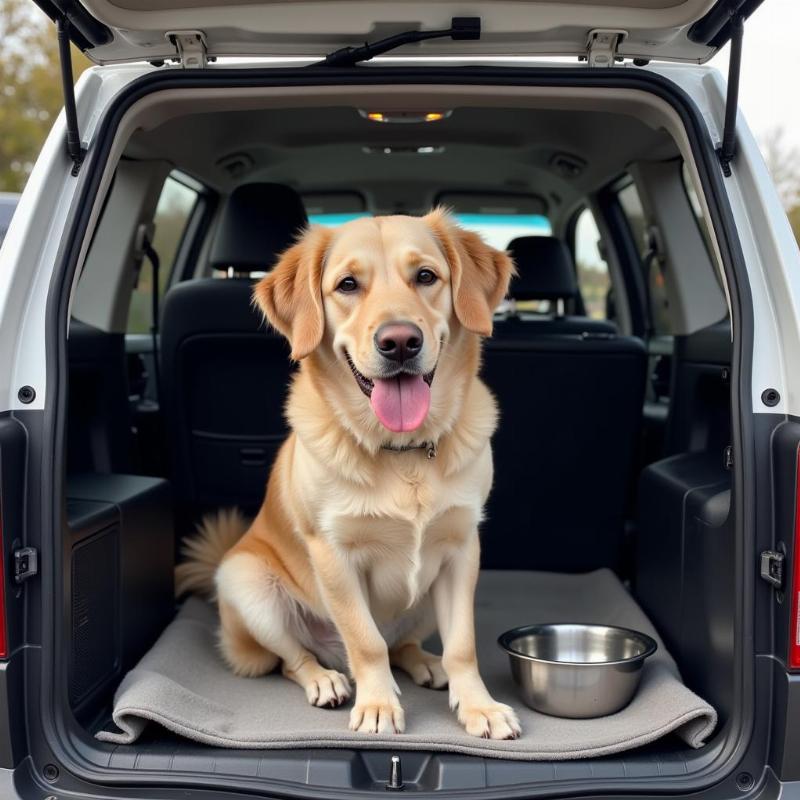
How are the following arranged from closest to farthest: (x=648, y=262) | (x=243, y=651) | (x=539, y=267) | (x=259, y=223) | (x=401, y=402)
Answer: (x=401, y=402)
(x=243, y=651)
(x=259, y=223)
(x=539, y=267)
(x=648, y=262)

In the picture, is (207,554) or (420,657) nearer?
(420,657)

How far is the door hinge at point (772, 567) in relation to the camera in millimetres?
1874

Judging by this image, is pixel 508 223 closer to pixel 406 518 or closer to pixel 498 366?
pixel 498 366

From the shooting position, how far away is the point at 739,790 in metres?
1.91

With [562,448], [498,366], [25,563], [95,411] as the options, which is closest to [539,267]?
[498,366]

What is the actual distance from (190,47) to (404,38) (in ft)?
1.78

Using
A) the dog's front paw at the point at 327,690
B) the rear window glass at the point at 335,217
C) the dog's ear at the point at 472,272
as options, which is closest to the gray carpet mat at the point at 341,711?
the dog's front paw at the point at 327,690

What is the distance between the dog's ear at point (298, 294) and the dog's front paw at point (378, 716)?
0.92m

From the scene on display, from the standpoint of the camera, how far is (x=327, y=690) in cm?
249

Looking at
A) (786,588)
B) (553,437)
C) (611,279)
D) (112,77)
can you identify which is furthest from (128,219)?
(786,588)

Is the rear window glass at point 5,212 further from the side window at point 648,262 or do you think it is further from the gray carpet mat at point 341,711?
the side window at point 648,262

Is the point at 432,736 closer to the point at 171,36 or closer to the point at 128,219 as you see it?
the point at 171,36

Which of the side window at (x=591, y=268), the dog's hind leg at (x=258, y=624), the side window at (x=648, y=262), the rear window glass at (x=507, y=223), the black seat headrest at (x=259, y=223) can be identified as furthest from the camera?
the rear window glass at (x=507, y=223)

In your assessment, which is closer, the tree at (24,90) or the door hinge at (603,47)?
the door hinge at (603,47)
